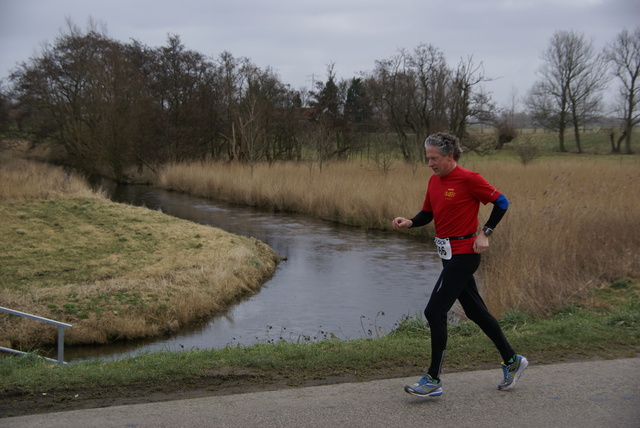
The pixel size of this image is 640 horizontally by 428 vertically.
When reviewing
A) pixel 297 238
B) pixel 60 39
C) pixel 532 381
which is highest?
pixel 60 39

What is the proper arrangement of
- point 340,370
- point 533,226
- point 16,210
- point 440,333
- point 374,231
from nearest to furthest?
Answer: 1. point 440,333
2. point 340,370
3. point 533,226
4. point 16,210
5. point 374,231

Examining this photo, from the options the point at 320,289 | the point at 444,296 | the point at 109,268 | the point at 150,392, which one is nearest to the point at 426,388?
the point at 444,296

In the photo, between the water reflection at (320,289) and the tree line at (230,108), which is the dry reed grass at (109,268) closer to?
the water reflection at (320,289)

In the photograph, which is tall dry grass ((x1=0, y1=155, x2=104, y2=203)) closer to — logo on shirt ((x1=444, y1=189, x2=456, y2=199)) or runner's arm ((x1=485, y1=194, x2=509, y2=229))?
logo on shirt ((x1=444, y1=189, x2=456, y2=199))

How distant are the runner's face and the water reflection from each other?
4.84 metres

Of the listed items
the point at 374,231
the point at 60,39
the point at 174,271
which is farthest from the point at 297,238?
the point at 60,39

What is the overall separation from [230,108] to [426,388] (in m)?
47.6

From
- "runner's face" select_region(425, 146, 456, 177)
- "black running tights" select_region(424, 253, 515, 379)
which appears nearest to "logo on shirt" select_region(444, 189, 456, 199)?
"runner's face" select_region(425, 146, 456, 177)

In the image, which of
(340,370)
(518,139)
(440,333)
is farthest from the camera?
(518,139)

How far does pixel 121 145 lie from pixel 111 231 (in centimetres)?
2685

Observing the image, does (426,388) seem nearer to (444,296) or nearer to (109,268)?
(444,296)

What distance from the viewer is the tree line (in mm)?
37625

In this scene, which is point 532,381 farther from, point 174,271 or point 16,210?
point 16,210

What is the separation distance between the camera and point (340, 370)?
5680mm
